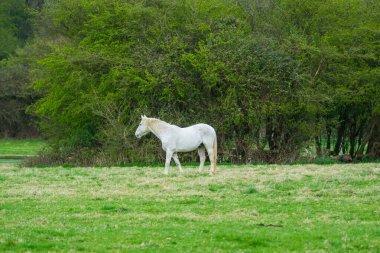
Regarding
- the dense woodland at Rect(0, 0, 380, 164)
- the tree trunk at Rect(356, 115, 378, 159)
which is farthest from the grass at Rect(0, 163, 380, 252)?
the tree trunk at Rect(356, 115, 378, 159)

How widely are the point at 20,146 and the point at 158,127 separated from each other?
4374 cm

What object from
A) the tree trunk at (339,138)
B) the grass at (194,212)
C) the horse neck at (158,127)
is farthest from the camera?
the tree trunk at (339,138)

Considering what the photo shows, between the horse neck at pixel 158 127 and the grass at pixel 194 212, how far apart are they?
1.55 metres

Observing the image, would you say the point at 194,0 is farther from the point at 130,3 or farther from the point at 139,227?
the point at 139,227

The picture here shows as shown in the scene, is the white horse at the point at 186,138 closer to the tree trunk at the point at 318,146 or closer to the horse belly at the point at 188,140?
the horse belly at the point at 188,140

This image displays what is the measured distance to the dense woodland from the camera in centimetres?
3494

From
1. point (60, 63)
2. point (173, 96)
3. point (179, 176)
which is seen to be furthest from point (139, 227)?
point (60, 63)

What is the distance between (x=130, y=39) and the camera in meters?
37.7

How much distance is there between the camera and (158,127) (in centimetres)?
2475

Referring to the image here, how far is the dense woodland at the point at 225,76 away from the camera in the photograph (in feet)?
115

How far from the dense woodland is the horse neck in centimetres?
973

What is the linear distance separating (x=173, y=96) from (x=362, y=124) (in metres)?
10.7

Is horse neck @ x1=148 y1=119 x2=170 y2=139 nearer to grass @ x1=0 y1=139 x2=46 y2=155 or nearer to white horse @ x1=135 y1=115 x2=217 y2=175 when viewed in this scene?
white horse @ x1=135 y1=115 x2=217 y2=175

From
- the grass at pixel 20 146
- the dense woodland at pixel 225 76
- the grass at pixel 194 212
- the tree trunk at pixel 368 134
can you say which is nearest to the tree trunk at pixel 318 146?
the dense woodland at pixel 225 76
